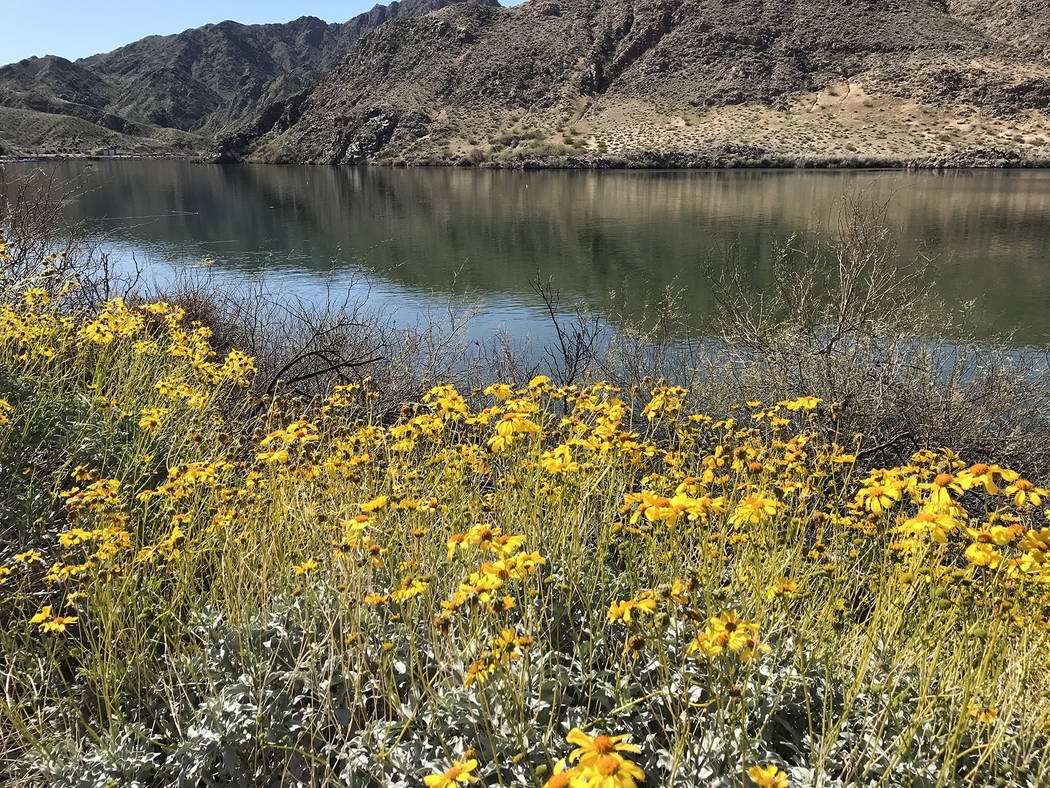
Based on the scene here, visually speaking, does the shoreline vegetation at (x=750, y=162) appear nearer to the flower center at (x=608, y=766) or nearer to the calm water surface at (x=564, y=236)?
the calm water surface at (x=564, y=236)

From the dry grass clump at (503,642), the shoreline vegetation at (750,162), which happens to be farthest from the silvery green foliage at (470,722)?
the shoreline vegetation at (750,162)

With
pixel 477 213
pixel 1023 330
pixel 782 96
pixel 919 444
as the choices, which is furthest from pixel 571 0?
pixel 919 444

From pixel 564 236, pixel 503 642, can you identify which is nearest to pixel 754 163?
pixel 564 236

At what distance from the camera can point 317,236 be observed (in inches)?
1107

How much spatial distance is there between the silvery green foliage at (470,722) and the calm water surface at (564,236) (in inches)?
232

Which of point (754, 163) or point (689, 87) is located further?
point (689, 87)

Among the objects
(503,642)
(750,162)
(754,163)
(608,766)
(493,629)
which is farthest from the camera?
(750,162)

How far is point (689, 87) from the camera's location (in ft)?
264

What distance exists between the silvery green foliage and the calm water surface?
19.3 ft

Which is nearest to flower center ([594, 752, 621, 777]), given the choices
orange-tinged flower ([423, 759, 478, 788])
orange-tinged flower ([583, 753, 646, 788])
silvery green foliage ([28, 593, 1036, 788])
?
orange-tinged flower ([583, 753, 646, 788])

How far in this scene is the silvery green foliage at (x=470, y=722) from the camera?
2.01m

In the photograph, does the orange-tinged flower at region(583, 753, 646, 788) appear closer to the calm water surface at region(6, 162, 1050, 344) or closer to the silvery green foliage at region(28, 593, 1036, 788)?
the silvery green foliage at region(28, 593, 1036, 788)

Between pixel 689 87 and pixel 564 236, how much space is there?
63.5m

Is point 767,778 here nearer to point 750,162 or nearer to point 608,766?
point 608,766
